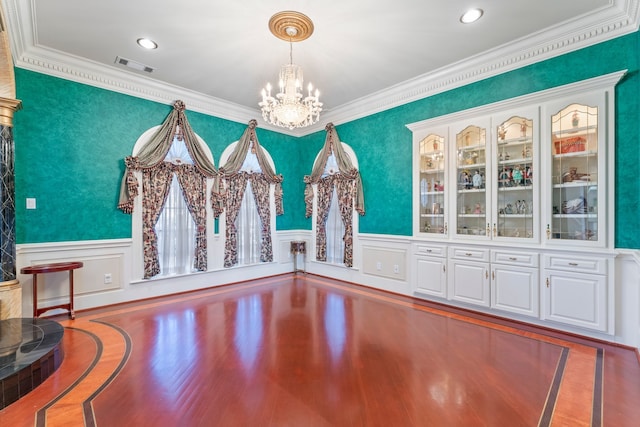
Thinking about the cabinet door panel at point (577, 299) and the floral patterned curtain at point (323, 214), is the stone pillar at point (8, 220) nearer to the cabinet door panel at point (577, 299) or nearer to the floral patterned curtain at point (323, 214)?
the floral patterned curtain at point (323, 214)

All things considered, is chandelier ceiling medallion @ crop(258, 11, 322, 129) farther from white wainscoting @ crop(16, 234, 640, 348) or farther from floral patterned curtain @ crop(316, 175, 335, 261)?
floral patterned curtain @ crop(316, 175, 335, 261)

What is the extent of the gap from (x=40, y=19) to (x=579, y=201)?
20.5ft

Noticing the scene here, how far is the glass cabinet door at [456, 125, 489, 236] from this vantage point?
13.7 feet

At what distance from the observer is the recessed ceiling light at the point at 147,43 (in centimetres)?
371

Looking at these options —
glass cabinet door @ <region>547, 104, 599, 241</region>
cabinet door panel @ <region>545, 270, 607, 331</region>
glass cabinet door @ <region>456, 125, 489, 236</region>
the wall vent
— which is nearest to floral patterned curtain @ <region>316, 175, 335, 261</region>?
glass cabinet door @ <region>456, 125, 489, 236</region>

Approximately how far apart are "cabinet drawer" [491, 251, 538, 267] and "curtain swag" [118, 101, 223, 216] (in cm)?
449

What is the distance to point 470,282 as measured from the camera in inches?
165

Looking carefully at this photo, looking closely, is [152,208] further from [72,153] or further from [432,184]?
[432,184]

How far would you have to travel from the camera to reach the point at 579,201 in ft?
11.3

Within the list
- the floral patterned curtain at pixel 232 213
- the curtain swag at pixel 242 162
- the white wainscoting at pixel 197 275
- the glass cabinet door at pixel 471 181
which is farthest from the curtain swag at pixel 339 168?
the glass cabinet door at pixel 471 181

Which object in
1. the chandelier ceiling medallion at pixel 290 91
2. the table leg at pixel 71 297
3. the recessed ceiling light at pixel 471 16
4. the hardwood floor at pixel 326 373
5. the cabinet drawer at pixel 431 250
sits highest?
the recessed ceiling light at pixel 471 16

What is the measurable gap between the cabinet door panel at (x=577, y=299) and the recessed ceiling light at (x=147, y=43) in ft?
17.8

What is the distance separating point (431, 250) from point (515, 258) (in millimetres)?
1093

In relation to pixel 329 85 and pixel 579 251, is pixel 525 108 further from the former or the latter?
pixel 329 85
